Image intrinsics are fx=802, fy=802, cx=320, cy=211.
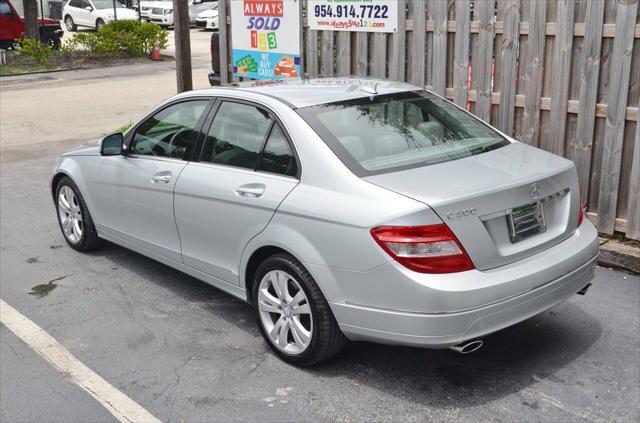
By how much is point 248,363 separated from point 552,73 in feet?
12.2

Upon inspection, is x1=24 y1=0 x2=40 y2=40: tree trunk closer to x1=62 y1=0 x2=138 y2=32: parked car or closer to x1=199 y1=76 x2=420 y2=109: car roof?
x1=62 y1=0 x2=138 y2=32: parked car

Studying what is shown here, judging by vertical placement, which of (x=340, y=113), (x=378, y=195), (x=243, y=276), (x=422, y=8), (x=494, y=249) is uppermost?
(x=422, y=8)

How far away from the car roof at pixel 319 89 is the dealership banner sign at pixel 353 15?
2.39 metres

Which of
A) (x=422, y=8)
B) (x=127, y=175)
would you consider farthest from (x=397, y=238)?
(x=422, y=8)

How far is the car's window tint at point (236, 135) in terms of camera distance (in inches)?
192

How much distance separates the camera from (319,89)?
17.0 ft

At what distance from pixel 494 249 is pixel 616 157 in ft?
9.28

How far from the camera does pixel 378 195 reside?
4051 millimetres

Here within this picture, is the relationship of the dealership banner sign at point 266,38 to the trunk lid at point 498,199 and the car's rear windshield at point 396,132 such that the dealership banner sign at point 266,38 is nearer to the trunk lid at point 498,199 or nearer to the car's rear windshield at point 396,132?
the car's rear windshield at point 396,132

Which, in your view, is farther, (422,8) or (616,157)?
(422,8)

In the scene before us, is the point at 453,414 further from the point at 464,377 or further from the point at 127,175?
the point at 127,175

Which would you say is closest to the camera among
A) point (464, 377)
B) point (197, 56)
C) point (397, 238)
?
point (397, 238)

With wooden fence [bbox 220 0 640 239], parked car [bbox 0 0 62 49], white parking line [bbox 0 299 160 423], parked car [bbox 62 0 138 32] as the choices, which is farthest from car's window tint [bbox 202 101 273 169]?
parked car [bbox 62 0 138 32]

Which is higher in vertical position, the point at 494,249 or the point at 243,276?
the point at 494,249
